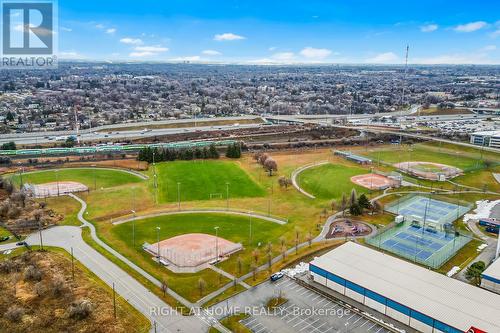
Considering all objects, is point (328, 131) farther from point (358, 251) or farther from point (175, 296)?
point (175, 296)

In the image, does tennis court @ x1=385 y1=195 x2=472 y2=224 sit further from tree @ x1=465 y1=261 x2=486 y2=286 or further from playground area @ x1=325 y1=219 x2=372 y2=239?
tree @ x1=465 y1=261 x2=486 y2=286

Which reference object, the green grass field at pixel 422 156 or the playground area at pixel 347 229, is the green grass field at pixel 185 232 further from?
the green grass field at pixel 422 156

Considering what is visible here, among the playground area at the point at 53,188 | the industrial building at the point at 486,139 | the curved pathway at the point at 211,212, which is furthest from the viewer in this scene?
the industrial building at the point at 486,139

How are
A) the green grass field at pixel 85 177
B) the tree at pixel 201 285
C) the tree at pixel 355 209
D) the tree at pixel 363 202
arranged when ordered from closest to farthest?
the tree at pixel 201 285 < the tree at pixel 355 209 < the tree at pixel 363 202 < the green grass field at pixel 85 177

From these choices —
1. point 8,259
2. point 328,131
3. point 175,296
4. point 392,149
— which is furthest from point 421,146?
point 8,259

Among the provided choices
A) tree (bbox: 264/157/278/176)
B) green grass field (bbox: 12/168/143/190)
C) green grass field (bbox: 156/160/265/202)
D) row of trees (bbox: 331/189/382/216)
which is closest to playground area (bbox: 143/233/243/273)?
green grass field (bbox: 156/160/265/202)

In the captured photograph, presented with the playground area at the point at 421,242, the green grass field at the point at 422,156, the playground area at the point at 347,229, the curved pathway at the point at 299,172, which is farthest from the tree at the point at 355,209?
the green grass field at the point at 422,156

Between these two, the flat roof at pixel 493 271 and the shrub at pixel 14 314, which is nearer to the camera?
the shrub at pixel 14 314
